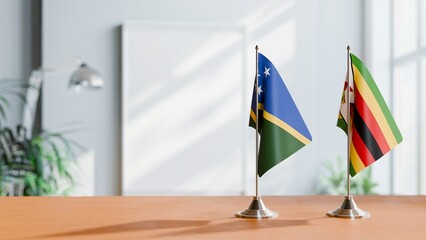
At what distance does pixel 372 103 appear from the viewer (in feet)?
5.15

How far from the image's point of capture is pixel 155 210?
158cm

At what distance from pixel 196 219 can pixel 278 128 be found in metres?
0.29

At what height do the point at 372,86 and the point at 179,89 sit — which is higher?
the point at 179,89

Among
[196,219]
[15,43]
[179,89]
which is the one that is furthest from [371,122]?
[15,43]

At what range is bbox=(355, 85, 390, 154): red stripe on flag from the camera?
5.13 feet

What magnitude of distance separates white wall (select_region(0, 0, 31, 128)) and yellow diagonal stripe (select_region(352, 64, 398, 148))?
432 centimetres

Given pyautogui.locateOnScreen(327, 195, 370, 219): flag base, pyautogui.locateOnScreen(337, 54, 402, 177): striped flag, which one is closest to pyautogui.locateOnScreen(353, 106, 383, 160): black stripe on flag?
pyautogui.locateOnScreen(337, 54, 402, 177): striped flag

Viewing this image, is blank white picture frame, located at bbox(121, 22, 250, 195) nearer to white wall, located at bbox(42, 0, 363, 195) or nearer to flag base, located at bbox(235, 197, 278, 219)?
white wall, located at bbox(42, 0, 363, 195)

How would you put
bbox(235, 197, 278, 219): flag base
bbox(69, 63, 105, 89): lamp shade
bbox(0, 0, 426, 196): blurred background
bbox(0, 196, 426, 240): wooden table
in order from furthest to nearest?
bbox(0, 0, 426, 196): blurred background
bbox(69, 63, 105, 89): lamp shade
bbox(235, 197, 278, 219): flag base
bbox(0, 196, 426, 240): wooden table

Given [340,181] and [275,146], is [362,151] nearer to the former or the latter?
[275,146]

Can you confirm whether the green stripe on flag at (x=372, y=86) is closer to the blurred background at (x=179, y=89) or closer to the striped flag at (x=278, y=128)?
the striped flag at (x=278, y=128)

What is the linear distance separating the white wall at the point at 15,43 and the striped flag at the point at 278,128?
13.9 ft

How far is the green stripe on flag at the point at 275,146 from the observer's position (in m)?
1.53

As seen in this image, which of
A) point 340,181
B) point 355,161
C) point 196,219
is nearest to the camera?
point 196,219
